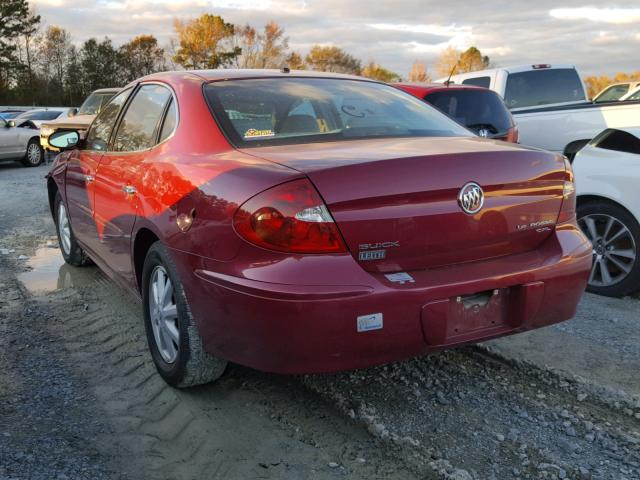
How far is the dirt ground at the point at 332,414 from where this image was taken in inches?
102

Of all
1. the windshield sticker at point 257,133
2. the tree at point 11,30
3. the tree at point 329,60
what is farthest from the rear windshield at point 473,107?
the tree at point 329,60

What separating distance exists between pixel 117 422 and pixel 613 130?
4340mm

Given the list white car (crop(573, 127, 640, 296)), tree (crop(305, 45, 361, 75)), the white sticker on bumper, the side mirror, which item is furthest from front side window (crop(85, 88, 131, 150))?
tree (crop(305, 45, 361, 75))

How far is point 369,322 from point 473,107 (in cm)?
567

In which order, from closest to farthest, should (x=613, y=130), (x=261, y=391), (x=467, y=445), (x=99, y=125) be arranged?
(x=467, y=445), (x=261, y=391), (x=99, y=125), (x=613, y=130)

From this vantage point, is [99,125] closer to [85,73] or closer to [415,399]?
[415,399]

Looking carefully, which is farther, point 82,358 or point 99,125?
point 99,125

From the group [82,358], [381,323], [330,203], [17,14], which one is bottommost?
[82,358]

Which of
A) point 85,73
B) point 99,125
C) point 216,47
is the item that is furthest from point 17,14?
point 99,125

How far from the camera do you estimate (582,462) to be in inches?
102

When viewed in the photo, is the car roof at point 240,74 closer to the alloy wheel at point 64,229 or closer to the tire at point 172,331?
the tire at point 172,331

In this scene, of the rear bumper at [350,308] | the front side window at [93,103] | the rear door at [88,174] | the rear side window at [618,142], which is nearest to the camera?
the rear bumper at [350,308]

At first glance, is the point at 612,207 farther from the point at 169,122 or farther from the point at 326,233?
the point at 169,122

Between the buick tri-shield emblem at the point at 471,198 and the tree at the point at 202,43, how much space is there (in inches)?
2487
